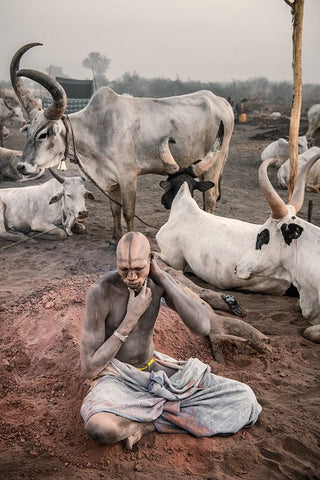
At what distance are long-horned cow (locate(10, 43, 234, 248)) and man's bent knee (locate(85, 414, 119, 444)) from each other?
4.09 meters

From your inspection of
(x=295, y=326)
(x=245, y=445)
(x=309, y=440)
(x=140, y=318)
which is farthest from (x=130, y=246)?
(x=295, y=326)

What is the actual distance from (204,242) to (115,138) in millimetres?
2005

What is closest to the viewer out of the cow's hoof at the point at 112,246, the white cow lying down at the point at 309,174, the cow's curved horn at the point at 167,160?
the cow's curved horn at the point at 167,160

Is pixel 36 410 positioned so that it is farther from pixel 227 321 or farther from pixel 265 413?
pixel 227 321

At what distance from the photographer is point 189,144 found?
734 cm

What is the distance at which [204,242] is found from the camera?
5.75m

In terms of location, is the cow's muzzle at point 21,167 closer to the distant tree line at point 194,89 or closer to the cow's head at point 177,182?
the cow's head at point 177,182

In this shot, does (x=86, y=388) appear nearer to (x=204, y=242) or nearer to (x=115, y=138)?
(x=204, y=242)

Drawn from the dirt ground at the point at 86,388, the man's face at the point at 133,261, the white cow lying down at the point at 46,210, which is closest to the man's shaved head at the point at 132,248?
the man's face at the point at 133,261

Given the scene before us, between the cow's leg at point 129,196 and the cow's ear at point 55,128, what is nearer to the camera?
the cow's ear at point 55,128

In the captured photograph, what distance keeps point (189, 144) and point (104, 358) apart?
4.91 metres

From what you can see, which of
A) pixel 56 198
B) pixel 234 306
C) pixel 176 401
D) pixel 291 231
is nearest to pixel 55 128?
pixel 56 198

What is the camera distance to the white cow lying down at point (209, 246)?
543 cm

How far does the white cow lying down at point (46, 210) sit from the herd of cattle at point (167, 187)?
0.05 feet
